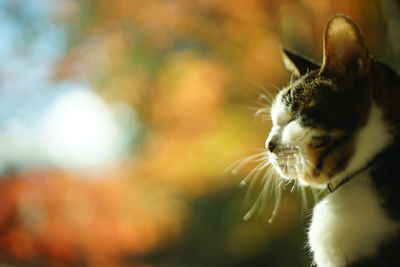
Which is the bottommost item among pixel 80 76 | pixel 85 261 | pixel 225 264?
pixel 225 264

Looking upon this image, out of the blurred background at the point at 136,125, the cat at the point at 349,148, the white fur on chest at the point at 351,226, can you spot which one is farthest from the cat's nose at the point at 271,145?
the blurred background at the point at 136,125

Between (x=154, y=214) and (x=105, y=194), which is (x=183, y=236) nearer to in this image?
(x=154, y=214)

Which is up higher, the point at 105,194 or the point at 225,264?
the point at 105,194

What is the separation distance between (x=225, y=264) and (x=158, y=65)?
1.10 metres

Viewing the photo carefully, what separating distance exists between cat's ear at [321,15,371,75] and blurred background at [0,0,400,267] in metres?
1.23

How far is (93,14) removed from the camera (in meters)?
2.14

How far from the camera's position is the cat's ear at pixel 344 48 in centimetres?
54

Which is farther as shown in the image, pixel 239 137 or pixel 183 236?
pixel 183 236

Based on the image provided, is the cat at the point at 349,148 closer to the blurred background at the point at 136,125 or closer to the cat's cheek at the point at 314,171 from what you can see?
the cat's cheek at the point at 314,171

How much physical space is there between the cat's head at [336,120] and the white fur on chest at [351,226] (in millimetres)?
31

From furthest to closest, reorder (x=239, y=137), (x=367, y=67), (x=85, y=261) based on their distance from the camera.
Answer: (x=85, y=261), (x=239, y=137), (x=367, y=67)

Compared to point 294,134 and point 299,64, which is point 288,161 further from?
point 299,64

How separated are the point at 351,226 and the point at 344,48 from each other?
0.78 feet

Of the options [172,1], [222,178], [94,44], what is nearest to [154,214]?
[222,178]
